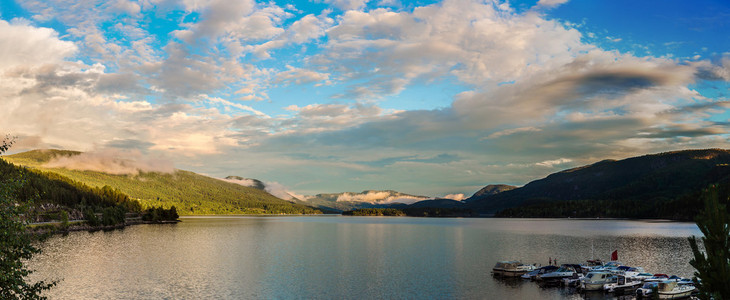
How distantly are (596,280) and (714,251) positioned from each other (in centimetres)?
5629

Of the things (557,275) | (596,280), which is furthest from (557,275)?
(596,280)

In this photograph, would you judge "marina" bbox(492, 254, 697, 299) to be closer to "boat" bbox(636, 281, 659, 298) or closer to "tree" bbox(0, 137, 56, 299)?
"boat" bbox(636, 281, 659, 298)

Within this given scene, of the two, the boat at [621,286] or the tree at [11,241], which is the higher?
the tree at [11,241]

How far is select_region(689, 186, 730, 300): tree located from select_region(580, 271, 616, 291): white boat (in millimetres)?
54272

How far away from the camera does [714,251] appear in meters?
19.5

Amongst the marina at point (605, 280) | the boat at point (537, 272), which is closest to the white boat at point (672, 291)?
the marina at point (605, 280)

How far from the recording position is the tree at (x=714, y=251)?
744 inches

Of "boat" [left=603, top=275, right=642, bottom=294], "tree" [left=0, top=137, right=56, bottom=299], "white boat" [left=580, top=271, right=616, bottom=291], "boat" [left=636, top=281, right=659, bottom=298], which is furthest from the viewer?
"white boat" [left=580, top=271, right=616, bottom=291]

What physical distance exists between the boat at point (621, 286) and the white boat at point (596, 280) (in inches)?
28.3

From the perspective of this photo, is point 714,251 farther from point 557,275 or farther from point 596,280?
point 557,275

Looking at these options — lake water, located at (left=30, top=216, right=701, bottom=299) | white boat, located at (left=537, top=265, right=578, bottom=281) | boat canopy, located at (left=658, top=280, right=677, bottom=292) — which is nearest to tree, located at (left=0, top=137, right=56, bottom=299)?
lake water, located at (left=30, top=216, right=701, bottom=299)

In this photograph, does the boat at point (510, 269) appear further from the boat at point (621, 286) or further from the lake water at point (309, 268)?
the boat at point (621, 286)

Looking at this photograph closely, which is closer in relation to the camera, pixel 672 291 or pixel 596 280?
pixel 672 291

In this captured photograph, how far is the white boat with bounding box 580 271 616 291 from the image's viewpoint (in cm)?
6825
